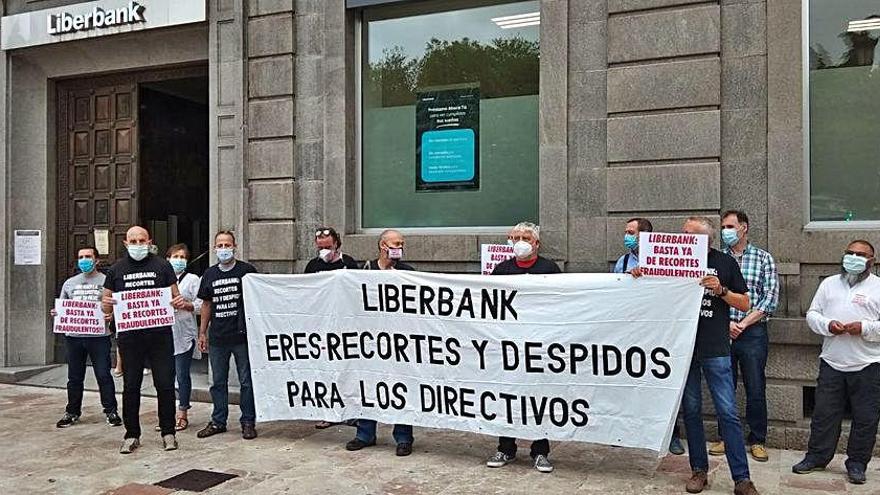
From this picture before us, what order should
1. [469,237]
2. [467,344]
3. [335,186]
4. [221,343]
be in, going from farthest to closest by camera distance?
1. [335,186]
2. [469,237]
3. [221,343]
4. [467,344]

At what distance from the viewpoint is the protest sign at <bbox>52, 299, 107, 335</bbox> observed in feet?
27.8

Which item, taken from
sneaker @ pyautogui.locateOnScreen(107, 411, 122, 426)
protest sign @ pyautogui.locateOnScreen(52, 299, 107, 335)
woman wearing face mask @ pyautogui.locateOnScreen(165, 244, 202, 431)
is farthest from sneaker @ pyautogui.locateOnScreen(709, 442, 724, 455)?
protest sign @ pyautogui.locateOnScreen(52, 299, 107, 335)

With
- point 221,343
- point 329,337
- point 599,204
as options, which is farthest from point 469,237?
point 221,343

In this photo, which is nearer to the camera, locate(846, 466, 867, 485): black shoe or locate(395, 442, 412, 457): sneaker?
locate(846, 466, 867, 485): black shoe

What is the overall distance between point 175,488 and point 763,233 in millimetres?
5545

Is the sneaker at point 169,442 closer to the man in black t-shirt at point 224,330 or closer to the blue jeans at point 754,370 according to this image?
the man in black t-shirt at point 224,330

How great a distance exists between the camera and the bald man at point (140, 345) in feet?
23.9

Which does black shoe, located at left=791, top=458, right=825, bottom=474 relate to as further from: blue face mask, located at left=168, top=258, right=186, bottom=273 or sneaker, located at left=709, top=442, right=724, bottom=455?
blue face mask, located at left=168, top=258, right=186, bottom=273

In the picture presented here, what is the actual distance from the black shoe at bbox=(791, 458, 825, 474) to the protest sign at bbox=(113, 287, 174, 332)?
5.42 metres

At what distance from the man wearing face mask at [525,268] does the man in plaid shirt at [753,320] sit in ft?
5.23

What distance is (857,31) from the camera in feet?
24.9

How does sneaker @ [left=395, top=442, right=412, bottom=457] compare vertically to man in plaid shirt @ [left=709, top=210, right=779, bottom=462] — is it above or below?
below

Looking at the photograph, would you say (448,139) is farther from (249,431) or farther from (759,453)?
(759,453)

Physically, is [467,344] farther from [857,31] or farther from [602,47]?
[857,31]
